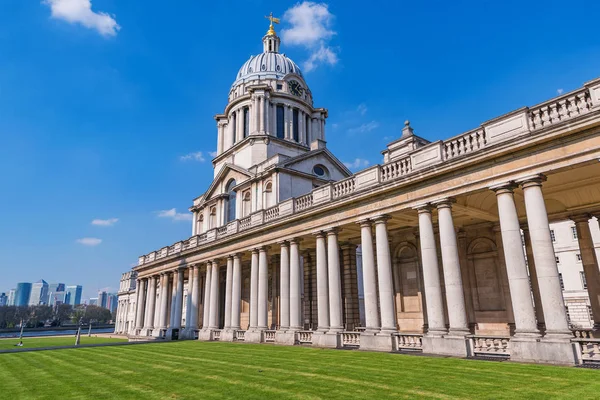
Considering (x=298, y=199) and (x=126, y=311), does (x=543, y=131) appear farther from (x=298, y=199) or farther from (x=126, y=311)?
(x=126, y=311)

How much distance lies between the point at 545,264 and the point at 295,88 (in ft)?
153

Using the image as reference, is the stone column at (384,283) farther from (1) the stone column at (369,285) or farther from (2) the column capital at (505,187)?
(2) the column capital at (505,187)

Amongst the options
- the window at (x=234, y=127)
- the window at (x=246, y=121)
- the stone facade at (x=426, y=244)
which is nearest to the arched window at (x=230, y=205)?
the stone facade at (x=426, y=244)

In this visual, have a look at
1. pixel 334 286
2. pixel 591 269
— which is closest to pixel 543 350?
pixel 591 269

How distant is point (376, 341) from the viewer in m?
18.3

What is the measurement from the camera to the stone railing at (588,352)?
11758 mm

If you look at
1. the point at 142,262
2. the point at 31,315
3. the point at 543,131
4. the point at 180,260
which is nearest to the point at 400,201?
the point at 543,131

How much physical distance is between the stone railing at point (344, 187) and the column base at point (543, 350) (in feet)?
36.1

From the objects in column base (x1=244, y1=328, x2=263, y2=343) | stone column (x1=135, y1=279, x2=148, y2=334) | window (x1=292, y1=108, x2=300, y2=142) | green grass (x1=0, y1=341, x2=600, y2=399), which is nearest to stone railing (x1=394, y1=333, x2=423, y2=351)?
green grass (x1=0, y1=341, x2=600, y2=399)

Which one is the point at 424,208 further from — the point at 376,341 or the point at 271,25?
the point at 271,25

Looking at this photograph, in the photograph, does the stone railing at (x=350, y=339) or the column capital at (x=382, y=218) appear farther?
the stone railing at (x=350, y=339)

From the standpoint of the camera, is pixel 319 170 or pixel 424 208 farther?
pixel 319 170

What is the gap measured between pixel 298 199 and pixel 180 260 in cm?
1967

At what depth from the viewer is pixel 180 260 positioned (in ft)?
132
